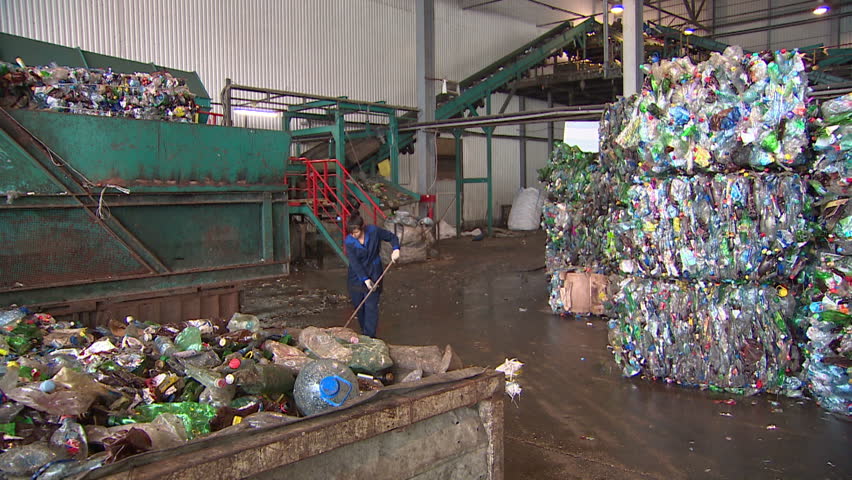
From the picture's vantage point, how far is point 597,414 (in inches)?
184

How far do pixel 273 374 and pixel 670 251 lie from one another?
144 inches

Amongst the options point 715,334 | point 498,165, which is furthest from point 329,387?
point 498,165

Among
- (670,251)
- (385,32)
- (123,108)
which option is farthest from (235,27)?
(670,251)

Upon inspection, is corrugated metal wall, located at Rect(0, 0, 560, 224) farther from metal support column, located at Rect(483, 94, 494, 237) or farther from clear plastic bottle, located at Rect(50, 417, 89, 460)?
clear plastic bottle, located at Rect(50, 417, 89, 460)

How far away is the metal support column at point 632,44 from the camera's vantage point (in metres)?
9.85

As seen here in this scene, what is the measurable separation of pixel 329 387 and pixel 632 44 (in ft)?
30.4

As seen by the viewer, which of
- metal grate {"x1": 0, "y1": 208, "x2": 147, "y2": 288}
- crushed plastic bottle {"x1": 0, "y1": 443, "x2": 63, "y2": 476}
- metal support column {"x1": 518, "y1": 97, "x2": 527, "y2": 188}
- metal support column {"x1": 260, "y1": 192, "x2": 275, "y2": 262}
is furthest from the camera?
metal support column {"x1": 518, "y1": 97, "x2": 527, "y2": 188}

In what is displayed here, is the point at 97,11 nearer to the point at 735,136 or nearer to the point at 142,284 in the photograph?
the point at 142,284

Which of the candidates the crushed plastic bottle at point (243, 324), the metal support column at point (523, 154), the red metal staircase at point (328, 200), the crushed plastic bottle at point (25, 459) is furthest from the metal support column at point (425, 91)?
the crushed plastic bottle at point (25, 459)

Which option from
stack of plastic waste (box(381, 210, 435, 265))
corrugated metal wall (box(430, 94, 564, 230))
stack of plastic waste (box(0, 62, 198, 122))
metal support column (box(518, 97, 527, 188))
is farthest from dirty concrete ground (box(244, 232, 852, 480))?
metal support column (box(518, 97, 527, 188))

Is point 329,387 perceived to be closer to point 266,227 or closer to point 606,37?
point 266,227

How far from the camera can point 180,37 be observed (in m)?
13.3

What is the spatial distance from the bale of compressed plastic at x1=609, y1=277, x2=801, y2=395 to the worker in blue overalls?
2443 mm

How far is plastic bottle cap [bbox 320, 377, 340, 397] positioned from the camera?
8.29 ft
